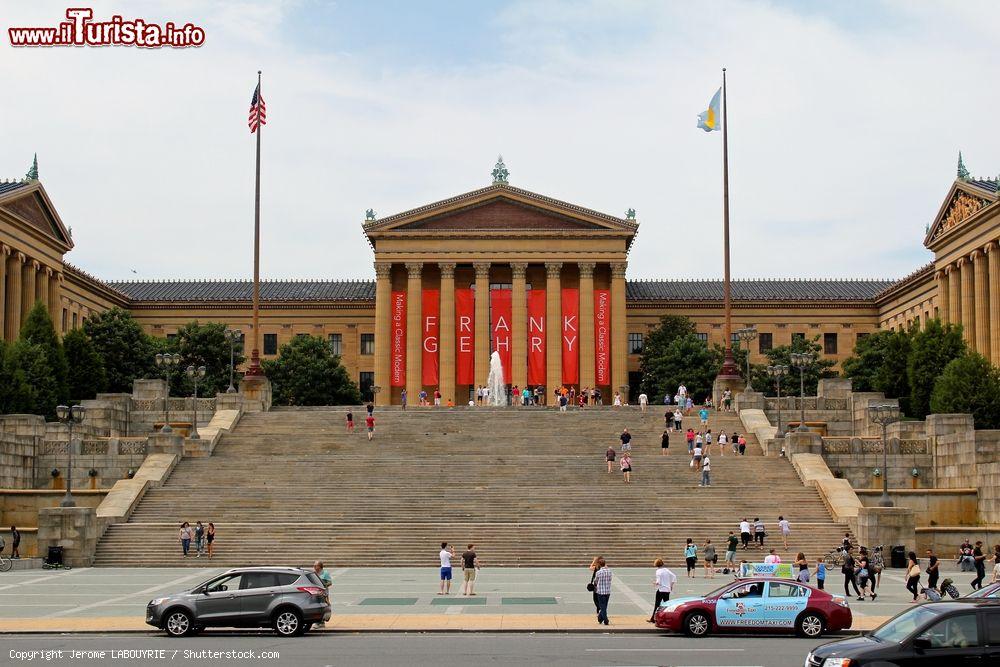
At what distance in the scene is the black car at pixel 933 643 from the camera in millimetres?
18422

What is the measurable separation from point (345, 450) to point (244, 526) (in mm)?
14026

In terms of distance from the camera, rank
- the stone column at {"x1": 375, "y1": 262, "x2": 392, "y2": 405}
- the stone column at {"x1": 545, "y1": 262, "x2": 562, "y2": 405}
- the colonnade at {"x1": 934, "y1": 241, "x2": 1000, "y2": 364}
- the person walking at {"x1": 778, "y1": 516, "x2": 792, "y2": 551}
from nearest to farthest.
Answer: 1. the person walking at {"x1": 778, "y1": 516, "x2": 792, "y2": 551}
2. the colonnade at {"x1": 934, "y1": 241, "x2": 1000, "y2": 364}
3. the stone column at {"x1": 545, "y1": 262, "x2": 562, "y2": 405}
4. the stone column at {"x1": 375, "y1": 262, "x2": 392, "y2": 405}

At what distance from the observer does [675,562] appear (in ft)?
144

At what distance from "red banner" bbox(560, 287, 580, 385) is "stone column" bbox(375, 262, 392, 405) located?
13.6m

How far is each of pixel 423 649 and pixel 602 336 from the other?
75590 mm

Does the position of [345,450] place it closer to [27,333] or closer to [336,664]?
[27,333]

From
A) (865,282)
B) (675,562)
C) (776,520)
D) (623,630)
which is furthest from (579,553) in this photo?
(865,282)

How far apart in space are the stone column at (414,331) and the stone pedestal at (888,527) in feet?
195

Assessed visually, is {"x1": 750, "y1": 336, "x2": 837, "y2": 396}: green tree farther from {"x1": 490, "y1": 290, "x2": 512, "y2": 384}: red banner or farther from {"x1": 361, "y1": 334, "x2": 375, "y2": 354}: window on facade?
{"x1": 361, "y1": 334, "x2": 375, "y2": 354}: window on facade

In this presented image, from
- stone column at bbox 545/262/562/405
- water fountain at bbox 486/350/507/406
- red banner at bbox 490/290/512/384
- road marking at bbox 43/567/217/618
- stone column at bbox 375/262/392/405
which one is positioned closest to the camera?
road marking at bbox 43/567/217/618

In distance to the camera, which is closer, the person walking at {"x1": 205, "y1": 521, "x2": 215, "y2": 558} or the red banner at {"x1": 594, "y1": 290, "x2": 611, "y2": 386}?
the person walking at {"x1": 205, "y1": 521, "x2": 215, "y2": 558}

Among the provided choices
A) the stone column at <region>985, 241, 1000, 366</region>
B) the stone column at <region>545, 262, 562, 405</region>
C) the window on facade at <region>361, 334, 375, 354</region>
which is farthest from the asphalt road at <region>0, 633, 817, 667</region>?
the window on facade at <region>361, 334, 375, 354</region>

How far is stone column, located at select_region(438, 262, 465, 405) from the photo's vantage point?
3994 inches

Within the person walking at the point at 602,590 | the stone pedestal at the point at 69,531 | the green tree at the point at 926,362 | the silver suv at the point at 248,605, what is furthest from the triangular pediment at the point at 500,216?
the silver suv at the point at 248,605
